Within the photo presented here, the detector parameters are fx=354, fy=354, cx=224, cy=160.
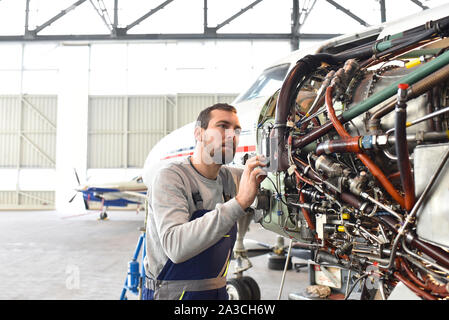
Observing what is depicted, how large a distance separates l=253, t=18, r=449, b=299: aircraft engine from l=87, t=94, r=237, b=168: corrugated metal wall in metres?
18.1

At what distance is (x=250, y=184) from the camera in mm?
1427

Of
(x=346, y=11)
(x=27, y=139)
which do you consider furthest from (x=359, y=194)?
(x=27, y=139)

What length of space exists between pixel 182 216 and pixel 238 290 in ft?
7.98

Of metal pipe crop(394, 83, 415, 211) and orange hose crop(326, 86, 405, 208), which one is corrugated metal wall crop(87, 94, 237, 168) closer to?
orange hose crop(326, 86, 405, 208)

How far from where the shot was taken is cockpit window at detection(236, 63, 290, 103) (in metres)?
3.78

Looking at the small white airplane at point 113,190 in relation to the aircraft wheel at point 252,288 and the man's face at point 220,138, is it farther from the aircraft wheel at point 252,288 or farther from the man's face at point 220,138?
the man's face at point 220,138

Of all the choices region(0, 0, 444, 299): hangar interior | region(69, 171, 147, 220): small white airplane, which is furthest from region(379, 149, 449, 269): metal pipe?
region(0, 0, 444, 299): hangar interior

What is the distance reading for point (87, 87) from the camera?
19.2 metres

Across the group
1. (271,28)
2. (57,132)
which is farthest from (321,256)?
(57,132)

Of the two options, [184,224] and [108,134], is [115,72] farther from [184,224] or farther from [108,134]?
[184,224]

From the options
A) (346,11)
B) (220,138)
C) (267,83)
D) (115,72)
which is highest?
(346,11)

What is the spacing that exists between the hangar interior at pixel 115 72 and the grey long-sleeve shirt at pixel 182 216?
12976 mm

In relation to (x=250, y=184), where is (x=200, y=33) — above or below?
above

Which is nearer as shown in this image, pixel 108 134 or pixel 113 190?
pixel 113 190
